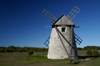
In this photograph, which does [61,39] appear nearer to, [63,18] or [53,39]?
[53,39]

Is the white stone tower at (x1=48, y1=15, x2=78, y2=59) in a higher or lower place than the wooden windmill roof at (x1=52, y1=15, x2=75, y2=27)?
lower

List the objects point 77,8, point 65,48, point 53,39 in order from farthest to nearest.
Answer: point 77,8, point 53,39, point 65,48

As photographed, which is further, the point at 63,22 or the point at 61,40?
the point at 63,22

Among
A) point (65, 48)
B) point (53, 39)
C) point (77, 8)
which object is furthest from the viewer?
point (77, 8)

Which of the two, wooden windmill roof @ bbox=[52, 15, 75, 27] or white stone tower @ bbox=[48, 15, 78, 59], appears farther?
wooden windmill roof @ bbox=[52, 15, 75, 27]

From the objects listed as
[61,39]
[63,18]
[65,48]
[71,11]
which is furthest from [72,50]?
[71,11]

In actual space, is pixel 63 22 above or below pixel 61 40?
above

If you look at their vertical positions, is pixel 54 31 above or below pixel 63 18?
below

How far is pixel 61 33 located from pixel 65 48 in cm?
241

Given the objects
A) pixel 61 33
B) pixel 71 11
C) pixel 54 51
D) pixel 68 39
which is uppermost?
pixel 71 11

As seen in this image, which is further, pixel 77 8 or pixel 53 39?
pixel 77 8

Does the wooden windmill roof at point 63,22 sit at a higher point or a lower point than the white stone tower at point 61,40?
higher

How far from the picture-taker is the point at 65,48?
48.3 ft

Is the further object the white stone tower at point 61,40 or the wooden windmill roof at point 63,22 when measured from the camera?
the wooden windmill roof at point 63,22
